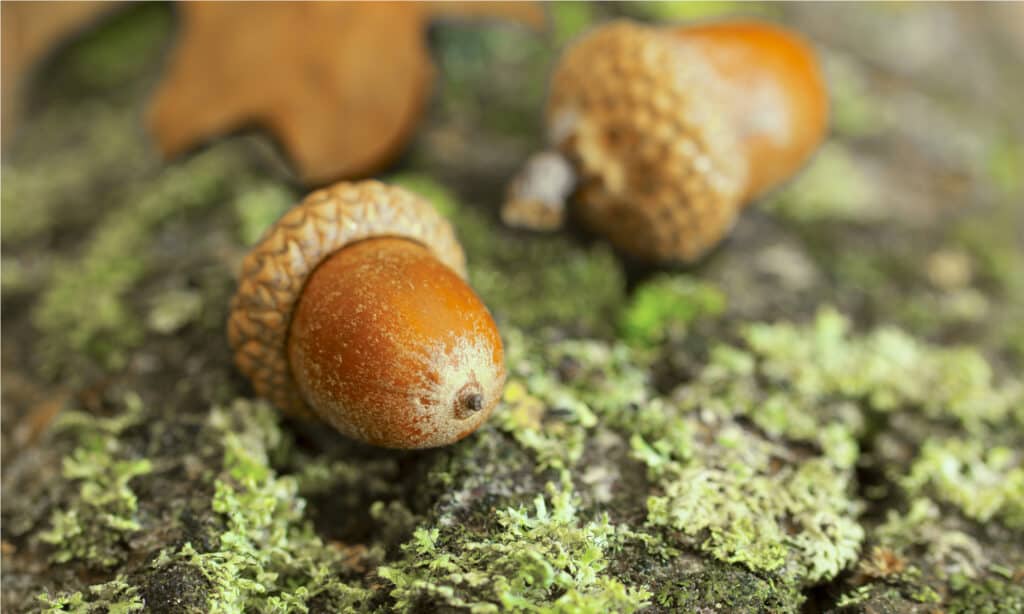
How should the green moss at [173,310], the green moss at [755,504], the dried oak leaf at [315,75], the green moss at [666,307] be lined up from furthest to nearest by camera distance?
the dried oak leaf at [315,75] < the green moss at [666,307] < the green moss at [173,310] < the green moss at [755,504]

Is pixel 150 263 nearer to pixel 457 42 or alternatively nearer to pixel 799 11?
pixel 457 42

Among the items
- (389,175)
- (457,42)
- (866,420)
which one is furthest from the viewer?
(457,42)

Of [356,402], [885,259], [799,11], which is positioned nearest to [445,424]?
[356,402]

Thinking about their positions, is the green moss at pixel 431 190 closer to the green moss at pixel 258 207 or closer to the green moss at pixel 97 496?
the green moss at pixel 258 207

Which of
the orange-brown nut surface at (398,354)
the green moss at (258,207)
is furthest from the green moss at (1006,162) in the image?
the green moss at (258,207)

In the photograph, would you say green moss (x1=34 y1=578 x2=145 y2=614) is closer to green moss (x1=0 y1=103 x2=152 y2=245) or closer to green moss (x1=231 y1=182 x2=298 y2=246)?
green moss (x1=231 y1=182 x2=298 y2=246)
